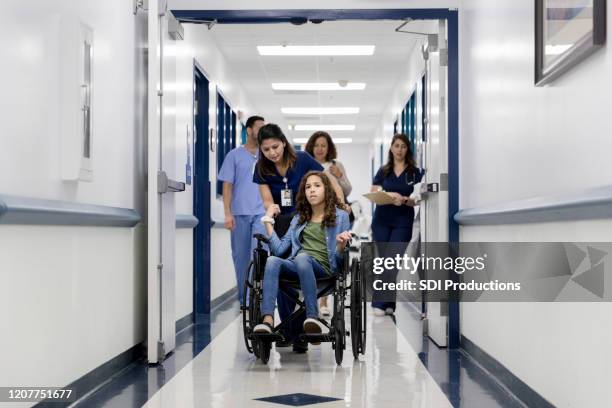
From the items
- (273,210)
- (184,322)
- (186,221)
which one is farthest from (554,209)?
(184,322)

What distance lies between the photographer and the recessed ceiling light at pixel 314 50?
8.20 m

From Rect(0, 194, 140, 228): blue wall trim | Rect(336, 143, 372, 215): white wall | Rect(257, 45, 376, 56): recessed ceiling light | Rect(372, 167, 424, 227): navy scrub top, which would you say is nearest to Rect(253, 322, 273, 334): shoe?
Rect(0, 194, 140, 228): blue wall trim

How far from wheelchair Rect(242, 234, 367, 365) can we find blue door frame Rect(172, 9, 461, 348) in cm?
82

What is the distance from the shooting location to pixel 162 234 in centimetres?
424

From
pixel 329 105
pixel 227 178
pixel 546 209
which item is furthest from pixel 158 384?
pixel 329 105

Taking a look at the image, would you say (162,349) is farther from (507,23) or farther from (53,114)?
(507,23)

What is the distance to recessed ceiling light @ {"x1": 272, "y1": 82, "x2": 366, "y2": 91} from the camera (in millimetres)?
10516

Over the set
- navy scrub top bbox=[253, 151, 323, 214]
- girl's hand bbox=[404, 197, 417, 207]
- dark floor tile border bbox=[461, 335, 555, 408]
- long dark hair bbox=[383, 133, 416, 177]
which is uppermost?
long dark hair bbox=[383, 133, 416, 177]

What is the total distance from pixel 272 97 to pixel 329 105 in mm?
1239

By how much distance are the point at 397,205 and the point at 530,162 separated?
312cm

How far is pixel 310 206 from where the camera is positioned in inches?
171

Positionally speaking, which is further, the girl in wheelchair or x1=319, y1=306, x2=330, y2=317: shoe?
x1=319, y1=306, x2=330, y2=317: shoe

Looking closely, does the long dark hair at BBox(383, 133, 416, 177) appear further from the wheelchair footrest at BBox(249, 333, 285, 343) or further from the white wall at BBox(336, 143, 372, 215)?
the white wall at BBox(336, 143, 372, 215)

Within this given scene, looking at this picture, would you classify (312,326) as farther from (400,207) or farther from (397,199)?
(400,207)
